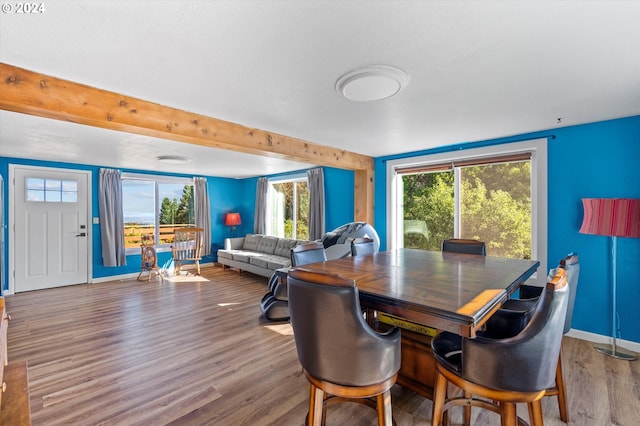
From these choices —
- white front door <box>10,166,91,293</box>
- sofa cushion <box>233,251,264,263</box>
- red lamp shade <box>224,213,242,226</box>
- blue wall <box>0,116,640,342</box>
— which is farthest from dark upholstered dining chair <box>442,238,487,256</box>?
white front door <box>10,166,91,293</box>

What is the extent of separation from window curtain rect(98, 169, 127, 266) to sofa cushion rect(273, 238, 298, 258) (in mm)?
3107

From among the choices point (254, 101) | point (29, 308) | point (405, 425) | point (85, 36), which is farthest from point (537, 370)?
point (29, 308)

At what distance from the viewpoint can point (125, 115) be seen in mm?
2332

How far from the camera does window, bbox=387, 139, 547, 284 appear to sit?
3.44 metres

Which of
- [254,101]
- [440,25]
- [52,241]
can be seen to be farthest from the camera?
[52,241]

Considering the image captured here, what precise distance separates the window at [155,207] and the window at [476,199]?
5.03 m

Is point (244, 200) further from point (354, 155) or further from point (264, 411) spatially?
point (264, 411)

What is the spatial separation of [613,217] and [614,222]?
4cm

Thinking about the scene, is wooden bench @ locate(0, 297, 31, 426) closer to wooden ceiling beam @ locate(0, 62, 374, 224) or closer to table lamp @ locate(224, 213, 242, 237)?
wooden ceiling beam @ locate(0, 62, 374, 224)

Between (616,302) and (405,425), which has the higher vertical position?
(616,302)

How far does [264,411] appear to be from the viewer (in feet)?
6.40

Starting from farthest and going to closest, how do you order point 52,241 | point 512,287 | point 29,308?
1. point 52,241
2. point 29,308
3. point 512,287

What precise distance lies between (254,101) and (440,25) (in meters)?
1.56

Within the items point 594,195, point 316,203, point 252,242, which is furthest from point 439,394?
point 252,242
